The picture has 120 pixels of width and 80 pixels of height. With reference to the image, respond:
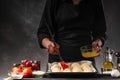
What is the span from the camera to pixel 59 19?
281 centimetres

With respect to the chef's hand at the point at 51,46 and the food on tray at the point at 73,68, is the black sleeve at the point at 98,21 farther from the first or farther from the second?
the food on tray at the point at 73,68

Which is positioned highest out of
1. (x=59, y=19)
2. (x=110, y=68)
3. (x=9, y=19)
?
(x=9, y=19)

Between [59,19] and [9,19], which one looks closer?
[59,19]

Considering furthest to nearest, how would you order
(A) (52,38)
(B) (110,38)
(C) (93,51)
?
(B) (110,38) → (A) (52,38) → (C) (93,51)

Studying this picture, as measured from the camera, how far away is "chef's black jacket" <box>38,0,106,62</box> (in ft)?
9.22

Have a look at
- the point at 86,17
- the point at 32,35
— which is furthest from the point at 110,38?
the point at 86,17

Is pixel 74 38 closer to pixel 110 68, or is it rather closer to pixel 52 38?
pixel 52 38

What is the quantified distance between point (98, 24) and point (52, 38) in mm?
418

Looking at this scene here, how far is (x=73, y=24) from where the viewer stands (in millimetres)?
2828

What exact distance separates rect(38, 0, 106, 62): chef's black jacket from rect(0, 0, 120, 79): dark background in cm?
150

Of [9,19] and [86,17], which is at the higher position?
[9,19]

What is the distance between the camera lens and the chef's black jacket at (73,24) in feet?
9.22

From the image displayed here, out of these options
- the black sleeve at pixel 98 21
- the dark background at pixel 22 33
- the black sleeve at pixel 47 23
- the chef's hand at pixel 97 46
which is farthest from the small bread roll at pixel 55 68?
the dark background at pixel 22 33

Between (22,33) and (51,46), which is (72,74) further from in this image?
(22,33)
